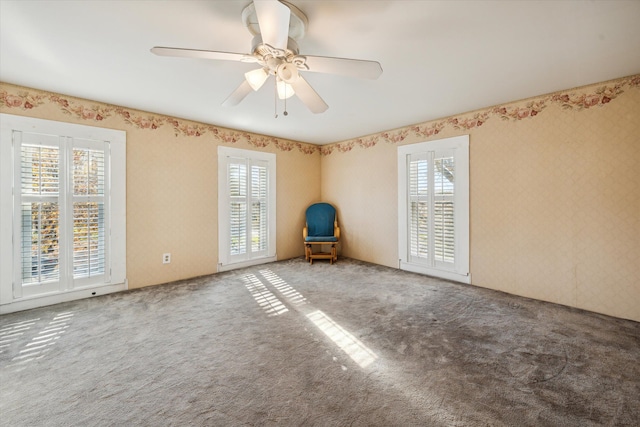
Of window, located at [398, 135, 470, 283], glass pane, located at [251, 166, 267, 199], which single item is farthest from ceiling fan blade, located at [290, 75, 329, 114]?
glass pane, located at [251, 166, 267, 199]

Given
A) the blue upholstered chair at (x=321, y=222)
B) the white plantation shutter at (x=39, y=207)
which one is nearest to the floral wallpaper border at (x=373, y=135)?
the white plantation shutter at (x=39, y=207)

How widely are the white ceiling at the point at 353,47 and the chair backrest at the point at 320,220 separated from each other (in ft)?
7.36

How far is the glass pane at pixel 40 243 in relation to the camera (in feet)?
8.88

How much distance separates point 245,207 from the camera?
4.34 meters

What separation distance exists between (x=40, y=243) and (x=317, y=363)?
120 inches

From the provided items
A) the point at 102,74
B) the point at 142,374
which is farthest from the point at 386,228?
the point at 102,74

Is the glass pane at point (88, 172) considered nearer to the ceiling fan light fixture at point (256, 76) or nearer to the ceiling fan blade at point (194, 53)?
the ceiling fan blade at point (194, 53)

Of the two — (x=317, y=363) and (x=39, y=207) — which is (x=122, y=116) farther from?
(x=317, y=363)

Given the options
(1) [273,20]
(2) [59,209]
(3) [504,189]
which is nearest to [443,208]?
(3) [504,189]

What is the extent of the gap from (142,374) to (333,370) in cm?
122

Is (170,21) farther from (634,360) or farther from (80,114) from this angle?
(634,360)

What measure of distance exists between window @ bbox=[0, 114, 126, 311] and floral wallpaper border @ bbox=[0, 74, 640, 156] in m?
0.21

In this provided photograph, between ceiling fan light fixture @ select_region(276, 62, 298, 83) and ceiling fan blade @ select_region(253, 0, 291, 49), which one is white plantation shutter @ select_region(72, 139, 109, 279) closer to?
ceiling fan light fixture @ select_region(276, 62, 298, 83)

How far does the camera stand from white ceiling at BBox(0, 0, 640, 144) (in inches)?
63.5
